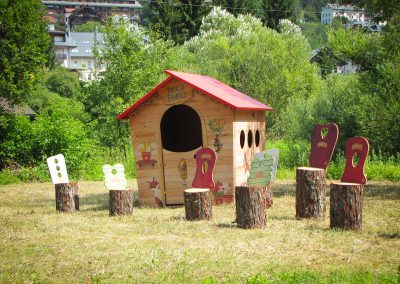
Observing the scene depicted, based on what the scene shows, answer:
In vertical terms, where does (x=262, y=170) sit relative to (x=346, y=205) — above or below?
above

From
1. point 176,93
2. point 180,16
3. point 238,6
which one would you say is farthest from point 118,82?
point 238,6

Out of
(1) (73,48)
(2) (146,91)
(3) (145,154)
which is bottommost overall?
(3) (145,154)

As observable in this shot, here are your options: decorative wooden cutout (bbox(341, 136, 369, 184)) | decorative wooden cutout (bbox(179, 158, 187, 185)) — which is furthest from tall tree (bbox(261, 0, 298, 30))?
decorative wooden cutout (bbox(341, 136, 369, 184))

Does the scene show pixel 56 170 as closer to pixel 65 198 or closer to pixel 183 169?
pixel 65 198

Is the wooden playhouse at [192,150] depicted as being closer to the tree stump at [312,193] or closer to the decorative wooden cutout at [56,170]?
the decorative wooden cutout at [56,170]

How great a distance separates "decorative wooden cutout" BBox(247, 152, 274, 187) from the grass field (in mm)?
712

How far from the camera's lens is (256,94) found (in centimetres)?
2984

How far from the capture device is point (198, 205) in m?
10.2

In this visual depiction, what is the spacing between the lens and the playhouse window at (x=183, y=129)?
1542cm

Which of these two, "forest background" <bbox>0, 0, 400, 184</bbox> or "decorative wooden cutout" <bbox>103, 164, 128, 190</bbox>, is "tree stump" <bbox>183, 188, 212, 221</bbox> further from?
"forest background" <bbox>0, 0, 400, 184</bbox>

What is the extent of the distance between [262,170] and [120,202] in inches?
114

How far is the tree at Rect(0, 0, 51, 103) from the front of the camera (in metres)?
19.9

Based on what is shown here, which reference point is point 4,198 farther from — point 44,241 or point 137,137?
point 44,241

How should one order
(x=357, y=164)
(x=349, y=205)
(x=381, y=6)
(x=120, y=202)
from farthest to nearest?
(x=381, y=6) → (x=120, y=202) → (x=357, y=164) → (x=349, y=205)
